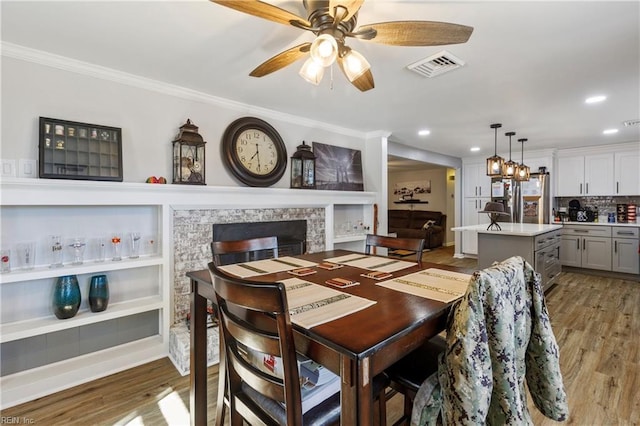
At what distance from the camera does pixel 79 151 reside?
2232mm

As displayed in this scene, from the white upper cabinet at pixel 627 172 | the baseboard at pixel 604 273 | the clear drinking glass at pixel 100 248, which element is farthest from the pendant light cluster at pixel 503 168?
A: the clear drinking glass at pixel 100 248

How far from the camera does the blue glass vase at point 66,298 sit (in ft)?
6.95

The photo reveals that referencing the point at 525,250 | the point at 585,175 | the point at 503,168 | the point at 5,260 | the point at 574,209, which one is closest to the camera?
the point at 5,260

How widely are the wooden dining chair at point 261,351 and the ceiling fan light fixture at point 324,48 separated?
1038 millimetres

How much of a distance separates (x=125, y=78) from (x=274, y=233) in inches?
74.8

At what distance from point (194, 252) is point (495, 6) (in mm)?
2761

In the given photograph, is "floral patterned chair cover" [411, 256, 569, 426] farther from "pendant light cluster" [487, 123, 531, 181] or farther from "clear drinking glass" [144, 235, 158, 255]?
"pendant light cluster" [487, 123, 531, 181]

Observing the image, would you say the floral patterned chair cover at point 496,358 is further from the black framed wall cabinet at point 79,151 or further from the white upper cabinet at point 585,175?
the white upper cabinet at point 585,175

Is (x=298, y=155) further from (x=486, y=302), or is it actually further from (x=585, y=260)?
(x=585, y=260)

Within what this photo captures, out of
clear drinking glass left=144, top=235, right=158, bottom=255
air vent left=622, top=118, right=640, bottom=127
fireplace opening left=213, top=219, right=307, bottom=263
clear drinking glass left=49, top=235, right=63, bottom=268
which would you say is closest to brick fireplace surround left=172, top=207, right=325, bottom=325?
fireplace opening left=213, top=219, right=307, bottom=263

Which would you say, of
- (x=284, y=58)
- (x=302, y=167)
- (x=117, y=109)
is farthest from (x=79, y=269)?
(x=302, y=167)

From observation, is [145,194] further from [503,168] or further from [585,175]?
[585,175]

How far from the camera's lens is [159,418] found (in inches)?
71.3

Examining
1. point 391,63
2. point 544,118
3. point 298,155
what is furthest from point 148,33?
point 544,118
